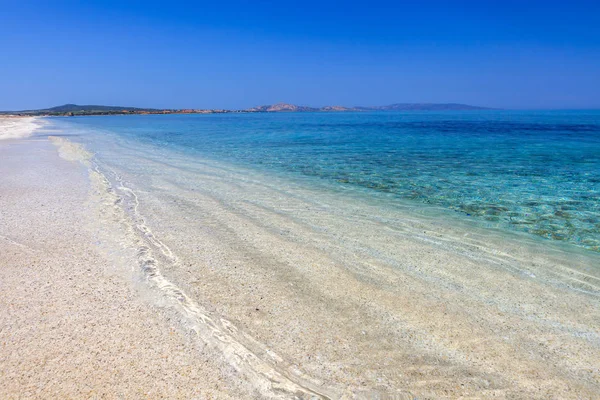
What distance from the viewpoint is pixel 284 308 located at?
3674mm

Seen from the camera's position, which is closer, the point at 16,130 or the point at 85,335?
the point at 85,335

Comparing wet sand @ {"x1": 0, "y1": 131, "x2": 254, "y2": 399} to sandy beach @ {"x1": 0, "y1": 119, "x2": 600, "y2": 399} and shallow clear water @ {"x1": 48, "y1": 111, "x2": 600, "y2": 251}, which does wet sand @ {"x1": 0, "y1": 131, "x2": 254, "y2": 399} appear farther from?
shallow clear water @ {"x1": 48, "y1": 111, "x2": 600, "y2": 251}

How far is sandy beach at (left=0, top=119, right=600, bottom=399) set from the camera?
2695mm

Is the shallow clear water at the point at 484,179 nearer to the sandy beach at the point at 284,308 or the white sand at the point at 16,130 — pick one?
Answer: the sandy beach at the point at 284,308

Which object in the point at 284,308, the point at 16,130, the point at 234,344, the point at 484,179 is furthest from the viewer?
the point at 16,130

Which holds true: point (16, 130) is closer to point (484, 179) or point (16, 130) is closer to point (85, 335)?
point (484, 179)

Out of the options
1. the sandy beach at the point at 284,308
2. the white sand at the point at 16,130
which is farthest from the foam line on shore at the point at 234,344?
the white sand at the point at 16,130

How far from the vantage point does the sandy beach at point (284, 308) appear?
8.84ft

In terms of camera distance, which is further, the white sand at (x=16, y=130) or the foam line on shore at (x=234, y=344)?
the white sand at (x=16, y=130)

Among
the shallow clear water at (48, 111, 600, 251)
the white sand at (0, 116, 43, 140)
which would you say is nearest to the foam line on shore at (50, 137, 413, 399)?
the shallow clear water at (48, 111, 600, 251)

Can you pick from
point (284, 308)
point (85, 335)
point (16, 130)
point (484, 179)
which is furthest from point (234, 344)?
point (16, 130)

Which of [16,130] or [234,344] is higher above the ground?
[16,130]

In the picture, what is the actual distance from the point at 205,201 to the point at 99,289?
4239 millimetres

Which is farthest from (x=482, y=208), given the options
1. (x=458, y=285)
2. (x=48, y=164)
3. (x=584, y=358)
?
(x=48, y=164)
